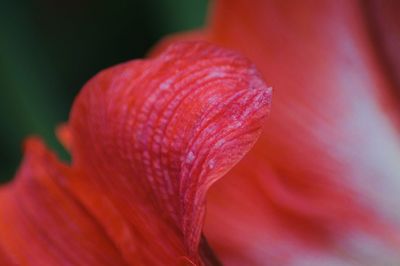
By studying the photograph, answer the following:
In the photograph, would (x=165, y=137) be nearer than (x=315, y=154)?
Yes

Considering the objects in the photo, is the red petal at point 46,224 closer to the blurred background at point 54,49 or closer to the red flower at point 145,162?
the red flower at point 145,162

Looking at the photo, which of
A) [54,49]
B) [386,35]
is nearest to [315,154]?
[386,35]

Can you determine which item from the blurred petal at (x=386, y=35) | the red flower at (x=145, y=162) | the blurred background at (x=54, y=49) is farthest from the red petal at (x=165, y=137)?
the blurred background at (x=54, y=49)

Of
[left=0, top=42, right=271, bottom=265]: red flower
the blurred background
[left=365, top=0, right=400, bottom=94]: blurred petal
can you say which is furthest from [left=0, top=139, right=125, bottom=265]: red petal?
the blurred background

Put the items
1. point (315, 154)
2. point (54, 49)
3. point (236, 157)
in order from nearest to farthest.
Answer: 1. point (236, 157)
2. point (315, 154)
3. point (54, 49)

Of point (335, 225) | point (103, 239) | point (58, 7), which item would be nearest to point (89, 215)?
point (103, 239)

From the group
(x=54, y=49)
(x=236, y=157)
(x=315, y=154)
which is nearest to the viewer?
(x=236, y=157)

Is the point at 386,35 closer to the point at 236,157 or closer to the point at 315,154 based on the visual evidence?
the point at 315,154
